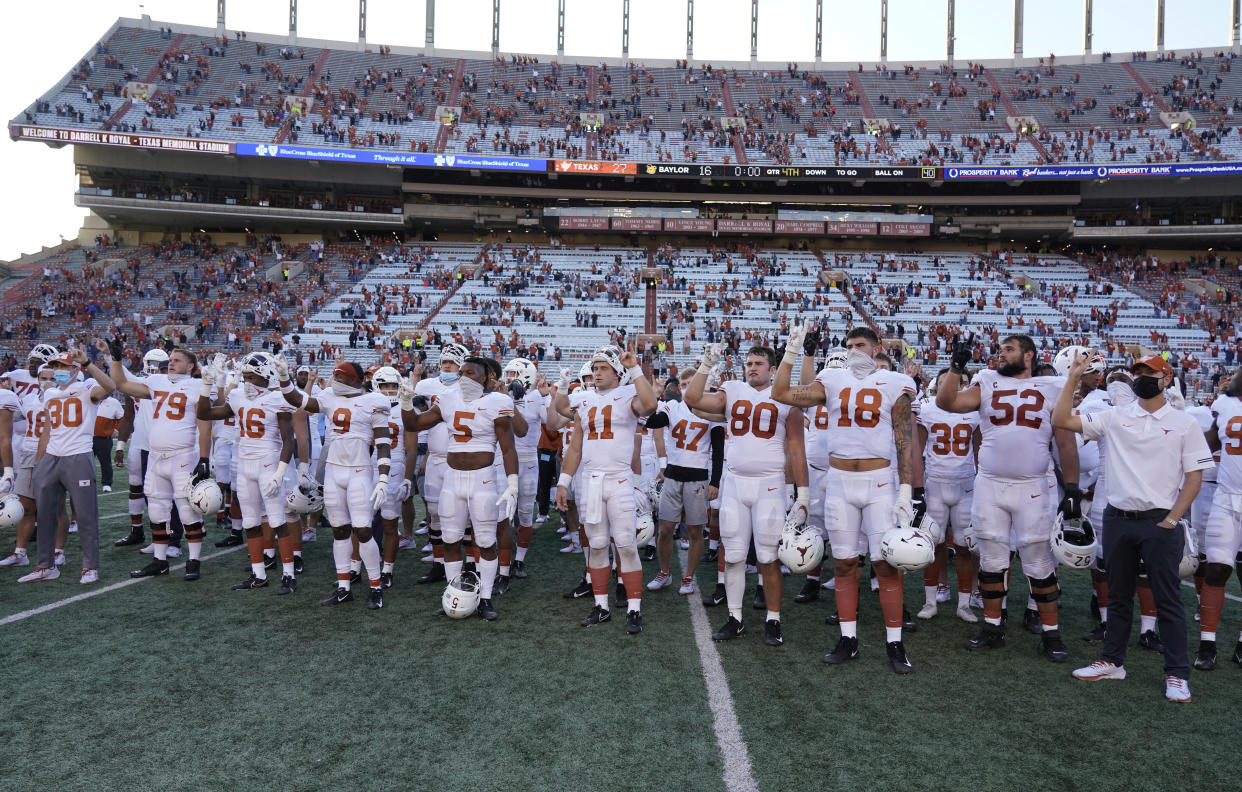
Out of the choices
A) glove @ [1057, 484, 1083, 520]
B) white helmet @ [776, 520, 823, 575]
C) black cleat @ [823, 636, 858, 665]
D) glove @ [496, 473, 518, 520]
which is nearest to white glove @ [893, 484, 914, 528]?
white helmet @ [776, 520, 823, 575]

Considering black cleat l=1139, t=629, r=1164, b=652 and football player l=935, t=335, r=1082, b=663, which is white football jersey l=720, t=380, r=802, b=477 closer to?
football player l=935, t=335, r=1082, b=663

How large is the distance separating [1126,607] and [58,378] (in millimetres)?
10030

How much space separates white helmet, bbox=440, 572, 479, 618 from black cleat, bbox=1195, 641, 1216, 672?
586 centimetres

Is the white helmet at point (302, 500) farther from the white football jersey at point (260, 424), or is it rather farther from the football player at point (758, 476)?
the football player at point (758, 476)

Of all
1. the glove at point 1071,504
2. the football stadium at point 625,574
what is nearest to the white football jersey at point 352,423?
the football stadium at point 625,574

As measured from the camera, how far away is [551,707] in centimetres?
480

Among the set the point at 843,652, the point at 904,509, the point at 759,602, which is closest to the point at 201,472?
the point at 759,602

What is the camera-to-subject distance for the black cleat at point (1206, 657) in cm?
559

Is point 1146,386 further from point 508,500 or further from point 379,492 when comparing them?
point 379,492

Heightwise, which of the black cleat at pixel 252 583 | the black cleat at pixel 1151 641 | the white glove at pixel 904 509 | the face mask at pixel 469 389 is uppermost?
the face mask at pixel 469 389

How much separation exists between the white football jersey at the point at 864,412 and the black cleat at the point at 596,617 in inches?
99.8

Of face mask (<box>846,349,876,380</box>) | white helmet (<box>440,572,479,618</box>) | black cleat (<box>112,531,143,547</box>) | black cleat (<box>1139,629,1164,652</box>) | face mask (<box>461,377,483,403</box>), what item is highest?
face mask (<box>846,349,876,380</box>)

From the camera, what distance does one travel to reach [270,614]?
6750 millimetres

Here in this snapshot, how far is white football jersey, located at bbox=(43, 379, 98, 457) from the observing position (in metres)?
7.61
